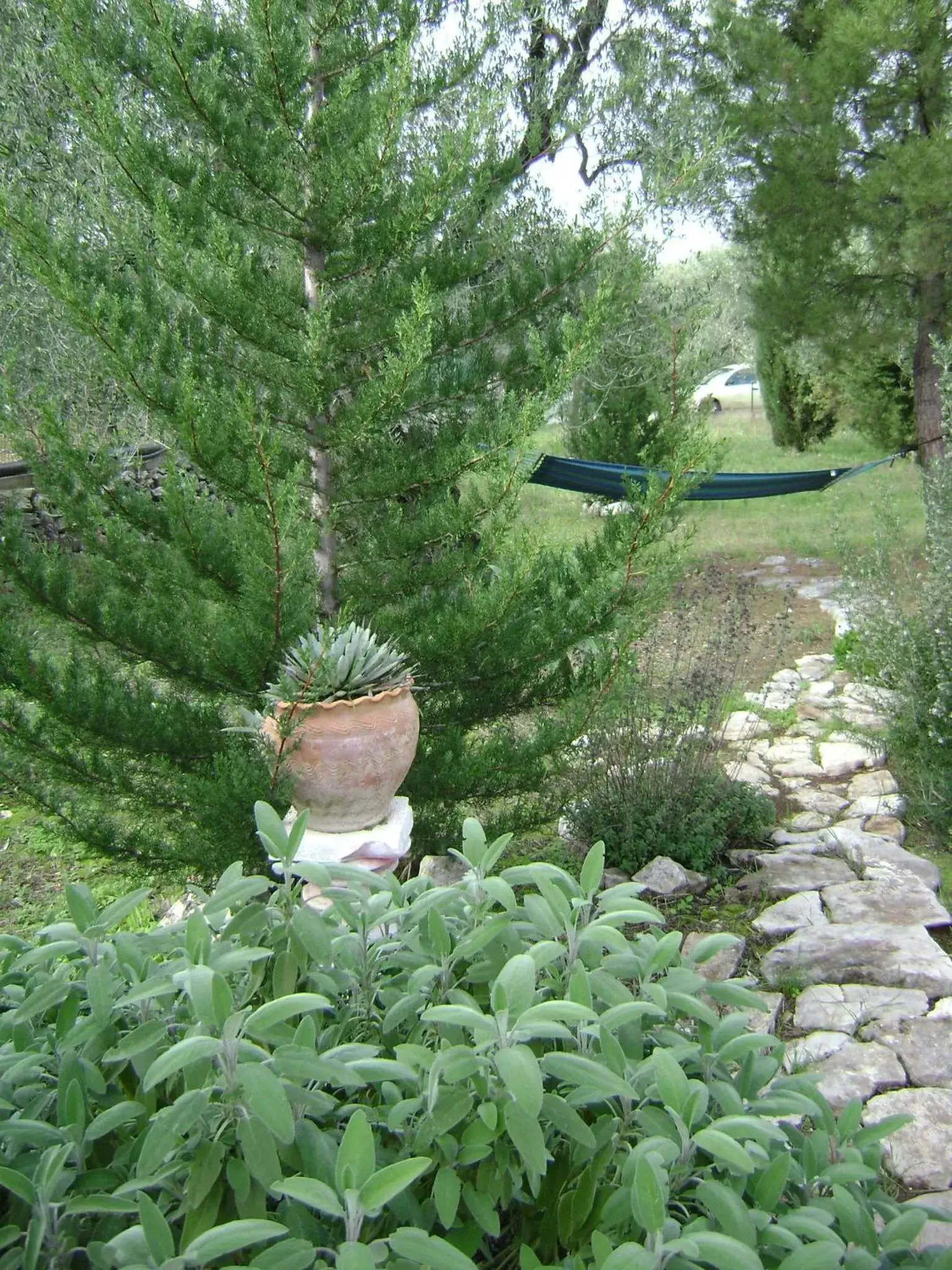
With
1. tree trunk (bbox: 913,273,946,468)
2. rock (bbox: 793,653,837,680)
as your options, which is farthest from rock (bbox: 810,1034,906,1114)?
tree trunk (bbox: 913,273,946,468)

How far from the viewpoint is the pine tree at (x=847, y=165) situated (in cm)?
663

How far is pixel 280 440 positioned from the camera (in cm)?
322

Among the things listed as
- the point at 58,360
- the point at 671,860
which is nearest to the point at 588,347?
the point at 671,860

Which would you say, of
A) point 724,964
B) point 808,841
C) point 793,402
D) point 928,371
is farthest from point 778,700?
point 793,402

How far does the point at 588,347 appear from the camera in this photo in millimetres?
2904

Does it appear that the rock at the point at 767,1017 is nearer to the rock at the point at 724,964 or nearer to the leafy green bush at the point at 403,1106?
the rock at the point at 724,964

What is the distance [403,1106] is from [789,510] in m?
9.72

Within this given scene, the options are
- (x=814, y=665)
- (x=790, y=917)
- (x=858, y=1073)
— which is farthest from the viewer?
(x=814, y=665)

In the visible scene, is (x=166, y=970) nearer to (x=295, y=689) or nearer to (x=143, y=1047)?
(x=143, y=1047)

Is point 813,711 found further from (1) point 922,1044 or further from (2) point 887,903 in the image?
(1) point 922,1044

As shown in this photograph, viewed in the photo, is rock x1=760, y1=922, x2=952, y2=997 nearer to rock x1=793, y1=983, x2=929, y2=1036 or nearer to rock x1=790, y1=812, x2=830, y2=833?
rock x1=793, y1=983, x2=929, y2=1036

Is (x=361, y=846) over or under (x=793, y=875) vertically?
over

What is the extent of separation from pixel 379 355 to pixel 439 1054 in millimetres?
2771

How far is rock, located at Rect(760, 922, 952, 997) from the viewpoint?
102 inches
